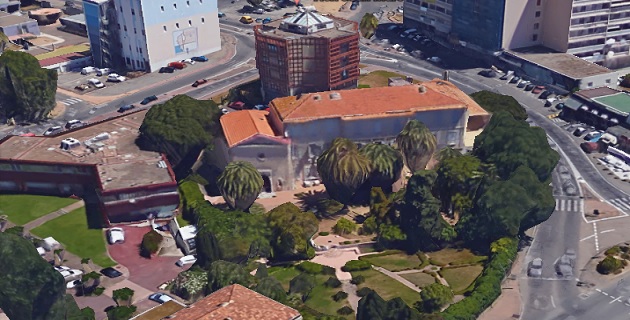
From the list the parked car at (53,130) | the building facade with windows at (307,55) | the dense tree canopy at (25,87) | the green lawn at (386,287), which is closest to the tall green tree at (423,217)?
the green lawn at (386,287)

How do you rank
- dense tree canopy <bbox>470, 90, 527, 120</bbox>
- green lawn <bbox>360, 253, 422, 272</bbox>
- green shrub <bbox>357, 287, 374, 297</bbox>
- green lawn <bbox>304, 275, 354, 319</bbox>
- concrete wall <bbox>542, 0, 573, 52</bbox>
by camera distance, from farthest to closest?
→ 1. concrete wall <bbox>542, 0, 573, 52</bbox>
2. dense tree canopy <bbox>470, 90, 527, 120</bbox>
3. green lawn <bbox>360, 253, 422, 272</bbox>
4. green shrub <bbox>357, 287, 374, 297</bbox>
5. green lawn <bbox>304, 275, 354, 319</bbox>

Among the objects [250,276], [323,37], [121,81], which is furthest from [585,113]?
[121,81]

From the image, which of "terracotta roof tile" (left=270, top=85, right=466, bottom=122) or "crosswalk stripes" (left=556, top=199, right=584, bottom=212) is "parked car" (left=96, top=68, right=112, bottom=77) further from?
"crosswalk stripes" (left=556, top=199, right=584, bottom=212)

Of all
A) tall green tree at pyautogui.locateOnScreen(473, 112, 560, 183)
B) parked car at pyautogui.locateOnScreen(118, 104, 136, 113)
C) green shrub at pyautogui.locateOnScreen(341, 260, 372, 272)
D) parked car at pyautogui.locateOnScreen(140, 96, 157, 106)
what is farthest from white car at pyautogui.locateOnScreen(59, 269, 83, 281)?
parked car at pyautogui.locateOnScreen(140, 96, 157, 106)

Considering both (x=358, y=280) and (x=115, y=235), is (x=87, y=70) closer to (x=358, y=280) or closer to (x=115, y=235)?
(x=115, y=235)

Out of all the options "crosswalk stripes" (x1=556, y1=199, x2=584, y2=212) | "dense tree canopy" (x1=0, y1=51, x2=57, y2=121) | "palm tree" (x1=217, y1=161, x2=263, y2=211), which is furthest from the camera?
"dense tree canopy" (x1=0, y1=51, x2=57, y2=121)

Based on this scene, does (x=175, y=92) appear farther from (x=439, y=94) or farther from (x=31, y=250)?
(x=31, y=250)

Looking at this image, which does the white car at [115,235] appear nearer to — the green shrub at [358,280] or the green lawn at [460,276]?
the green shrub at [358,280]
